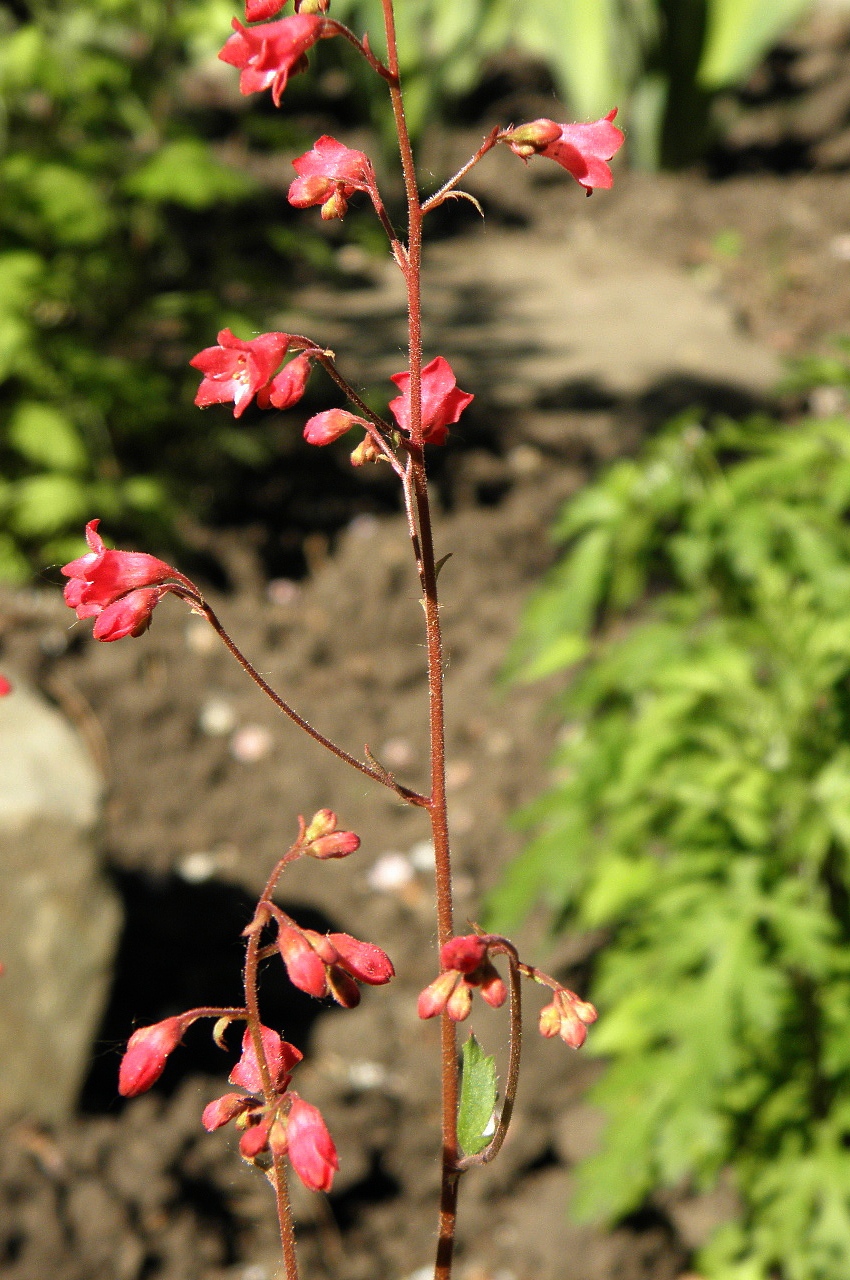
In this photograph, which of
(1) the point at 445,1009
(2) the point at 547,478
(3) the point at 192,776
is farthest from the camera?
(2) the point at 547,478

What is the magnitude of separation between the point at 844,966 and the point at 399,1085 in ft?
5.24

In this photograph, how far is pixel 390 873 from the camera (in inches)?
170

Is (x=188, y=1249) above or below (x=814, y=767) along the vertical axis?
below

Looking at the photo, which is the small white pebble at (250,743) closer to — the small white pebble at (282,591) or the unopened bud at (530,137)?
the small white pebble at (282,591)

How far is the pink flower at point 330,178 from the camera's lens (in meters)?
1.02

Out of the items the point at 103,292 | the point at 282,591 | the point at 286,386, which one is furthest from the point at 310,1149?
the point at 103,292

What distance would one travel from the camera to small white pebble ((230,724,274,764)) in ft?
15.3

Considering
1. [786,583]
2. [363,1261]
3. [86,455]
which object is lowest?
[363,1261]

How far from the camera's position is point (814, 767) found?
2.70m

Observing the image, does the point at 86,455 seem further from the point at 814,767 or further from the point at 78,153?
the point at 814,767

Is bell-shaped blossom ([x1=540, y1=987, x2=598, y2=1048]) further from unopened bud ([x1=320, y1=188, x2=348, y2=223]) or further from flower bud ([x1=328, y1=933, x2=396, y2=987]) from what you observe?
unopened bud ([x1=320, y1=188, x2=348, y2=223])

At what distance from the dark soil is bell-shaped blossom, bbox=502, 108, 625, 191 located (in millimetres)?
2109

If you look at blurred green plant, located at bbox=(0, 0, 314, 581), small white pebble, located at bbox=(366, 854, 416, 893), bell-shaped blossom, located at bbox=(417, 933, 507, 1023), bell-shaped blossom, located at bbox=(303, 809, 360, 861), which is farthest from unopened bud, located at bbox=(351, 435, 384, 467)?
blurred green plant, located at bbox=(0, 0, 314, 581)

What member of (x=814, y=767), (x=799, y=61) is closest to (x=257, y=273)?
(x=814, y=767)
